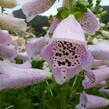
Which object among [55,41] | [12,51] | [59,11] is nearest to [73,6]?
[59,11]

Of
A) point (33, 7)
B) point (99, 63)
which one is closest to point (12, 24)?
point (33, 7)

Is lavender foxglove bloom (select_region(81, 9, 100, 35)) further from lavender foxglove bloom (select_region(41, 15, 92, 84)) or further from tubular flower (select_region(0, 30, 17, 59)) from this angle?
tubular flower (select_region(0, 30, 17, 59))

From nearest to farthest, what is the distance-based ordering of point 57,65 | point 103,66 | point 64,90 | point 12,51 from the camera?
point 57,65 < point 64,90 < point 103,66 < point 12,51

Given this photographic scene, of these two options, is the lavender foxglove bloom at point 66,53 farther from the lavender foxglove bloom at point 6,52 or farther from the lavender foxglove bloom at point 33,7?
the lavender foxglove bloom at point 6,52

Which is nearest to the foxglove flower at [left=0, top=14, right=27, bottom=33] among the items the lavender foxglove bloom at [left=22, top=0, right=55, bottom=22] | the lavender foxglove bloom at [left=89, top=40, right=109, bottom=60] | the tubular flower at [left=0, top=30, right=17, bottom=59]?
the tubular flower at [left=0, top=30, right=17, bottom=59]

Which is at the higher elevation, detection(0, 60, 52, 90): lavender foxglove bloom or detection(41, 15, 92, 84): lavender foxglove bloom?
detection(41, 15, 92, 84): lavender foxglove bloom

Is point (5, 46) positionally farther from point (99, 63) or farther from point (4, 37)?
point (99, 63)

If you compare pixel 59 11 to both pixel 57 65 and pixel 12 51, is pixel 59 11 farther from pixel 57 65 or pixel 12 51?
pixel 12 51
